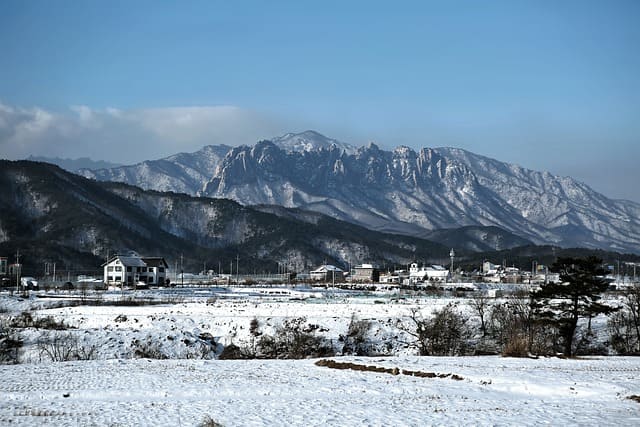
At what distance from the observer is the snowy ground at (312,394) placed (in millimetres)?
19062

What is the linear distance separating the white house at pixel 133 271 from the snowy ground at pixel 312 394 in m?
89.6

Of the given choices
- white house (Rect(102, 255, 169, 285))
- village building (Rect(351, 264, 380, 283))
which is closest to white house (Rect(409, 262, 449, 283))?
village building (Rect(351, 264, 380, 283))

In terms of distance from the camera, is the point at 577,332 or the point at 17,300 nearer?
the point at 577,332

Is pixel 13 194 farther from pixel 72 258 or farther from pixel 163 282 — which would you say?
pixel 163 282

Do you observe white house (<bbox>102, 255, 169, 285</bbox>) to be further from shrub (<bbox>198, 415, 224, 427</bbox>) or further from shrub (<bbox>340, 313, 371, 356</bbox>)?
shrub (<bbox>198, 415, 224, 427</bbox>)

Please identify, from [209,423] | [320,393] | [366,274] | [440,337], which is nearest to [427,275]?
[366,274]

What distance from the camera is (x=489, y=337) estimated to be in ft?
178

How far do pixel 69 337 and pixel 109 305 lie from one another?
26.4 metres

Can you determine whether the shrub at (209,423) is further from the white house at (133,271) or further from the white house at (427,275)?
the white house at (427,275)

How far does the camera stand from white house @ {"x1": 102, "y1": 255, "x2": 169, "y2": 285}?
118 meters

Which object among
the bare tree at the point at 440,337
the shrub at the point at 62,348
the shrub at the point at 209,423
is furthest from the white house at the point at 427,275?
the shrub at the point at 209,423

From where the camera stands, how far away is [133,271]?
4695 inches

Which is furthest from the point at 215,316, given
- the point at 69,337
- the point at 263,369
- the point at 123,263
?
the point at 123,263

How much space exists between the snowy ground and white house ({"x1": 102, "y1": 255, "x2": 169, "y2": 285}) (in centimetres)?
8956
